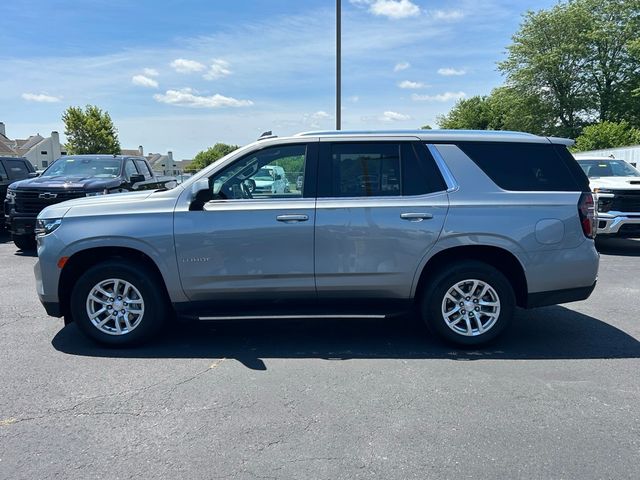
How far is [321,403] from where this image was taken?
369 centimetres

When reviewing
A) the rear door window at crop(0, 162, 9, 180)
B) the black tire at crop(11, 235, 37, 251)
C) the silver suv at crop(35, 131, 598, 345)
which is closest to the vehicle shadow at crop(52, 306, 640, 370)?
the silver suv at crop(35, 131, 598, 345)

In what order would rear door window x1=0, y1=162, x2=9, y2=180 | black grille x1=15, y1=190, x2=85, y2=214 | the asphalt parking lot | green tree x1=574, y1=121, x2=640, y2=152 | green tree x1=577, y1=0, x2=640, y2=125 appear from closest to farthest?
1. the asphalt parking lot
2. black grille x1=15, y1=190, x2=85, y2=214
3. rear door window x1=0, y1=162, x2=9, y2=180
4. green tree x1=574, y1=121, x2=640, y2=152
5. green tree x1=577, y1=0, x2=640, y2=125

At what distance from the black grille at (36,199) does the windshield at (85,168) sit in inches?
44.0

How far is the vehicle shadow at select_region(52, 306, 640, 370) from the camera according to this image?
4.64 metres

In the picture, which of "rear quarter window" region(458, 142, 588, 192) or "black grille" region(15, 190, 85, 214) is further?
"black grille" region(15, 190, 85, 214)

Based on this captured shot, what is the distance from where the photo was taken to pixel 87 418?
3490 mm

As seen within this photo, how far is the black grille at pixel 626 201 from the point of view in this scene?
996cm

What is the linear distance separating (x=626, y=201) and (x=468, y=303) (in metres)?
7.19

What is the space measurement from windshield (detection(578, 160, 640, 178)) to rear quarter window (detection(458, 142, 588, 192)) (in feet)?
26.8

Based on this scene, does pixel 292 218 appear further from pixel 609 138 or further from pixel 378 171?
pixel 609 138

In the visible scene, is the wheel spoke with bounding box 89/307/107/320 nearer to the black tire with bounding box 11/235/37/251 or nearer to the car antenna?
the car antenna

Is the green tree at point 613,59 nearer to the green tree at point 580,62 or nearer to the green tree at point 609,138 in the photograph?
the green tree at point 580,62

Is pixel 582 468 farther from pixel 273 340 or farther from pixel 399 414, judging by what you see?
pixel 273 340

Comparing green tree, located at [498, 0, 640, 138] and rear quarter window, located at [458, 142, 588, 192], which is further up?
green tree, located at [498, 0, 640, 138]
